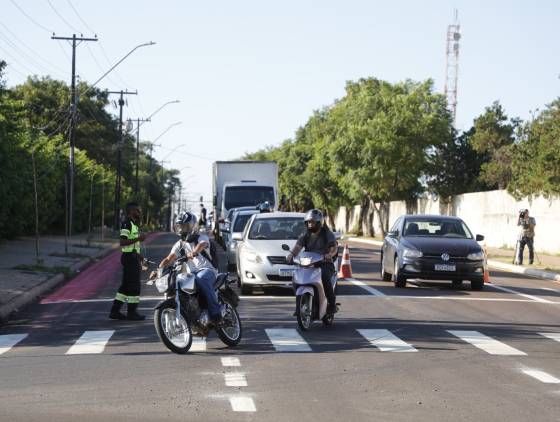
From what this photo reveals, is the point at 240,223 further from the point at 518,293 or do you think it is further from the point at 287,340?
the point at 287,340

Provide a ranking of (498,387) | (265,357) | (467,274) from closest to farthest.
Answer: (498,387)
(265,357)
(467,274)

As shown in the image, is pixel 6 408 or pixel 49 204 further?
pixel 49 204

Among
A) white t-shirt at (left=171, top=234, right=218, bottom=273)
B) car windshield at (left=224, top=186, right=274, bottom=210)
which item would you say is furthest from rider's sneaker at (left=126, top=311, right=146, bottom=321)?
car windshield at (left=224, top=186, right=274, bottom=210)

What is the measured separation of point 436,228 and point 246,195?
21.1m

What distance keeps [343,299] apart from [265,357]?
24.8 feet

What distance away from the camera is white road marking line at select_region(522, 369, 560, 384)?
33.3 feet

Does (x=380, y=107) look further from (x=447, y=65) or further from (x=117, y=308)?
(x=447, y=65)

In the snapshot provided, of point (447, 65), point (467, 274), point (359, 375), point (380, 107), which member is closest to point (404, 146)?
point (380, 107)

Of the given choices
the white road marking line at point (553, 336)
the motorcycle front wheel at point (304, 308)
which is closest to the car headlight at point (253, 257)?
the motorcycle front wheel at point (304, 308)

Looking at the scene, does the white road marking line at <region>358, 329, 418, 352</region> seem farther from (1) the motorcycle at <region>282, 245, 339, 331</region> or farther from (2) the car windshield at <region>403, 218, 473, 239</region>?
(2) the car windshield at <region>403, 218, 473, 239</region>

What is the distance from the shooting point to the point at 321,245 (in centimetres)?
1423

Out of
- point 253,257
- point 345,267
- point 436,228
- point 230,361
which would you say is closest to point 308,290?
point 230,361

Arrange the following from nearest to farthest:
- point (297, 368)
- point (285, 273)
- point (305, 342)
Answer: point (297, 368) → point (305, 342) → point (285, 273)

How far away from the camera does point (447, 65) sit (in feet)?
427
